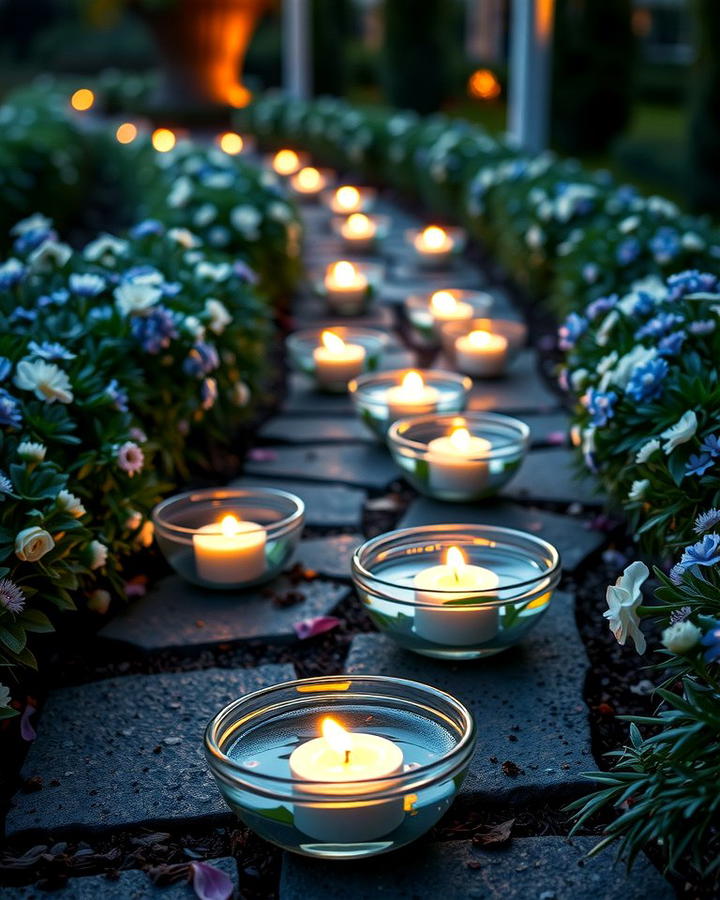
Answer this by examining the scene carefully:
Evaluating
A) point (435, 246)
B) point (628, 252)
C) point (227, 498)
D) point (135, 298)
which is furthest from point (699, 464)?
point (435, 246)

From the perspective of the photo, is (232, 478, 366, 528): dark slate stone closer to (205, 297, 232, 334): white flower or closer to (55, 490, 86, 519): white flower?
(205, 297, 232, 334): white flower

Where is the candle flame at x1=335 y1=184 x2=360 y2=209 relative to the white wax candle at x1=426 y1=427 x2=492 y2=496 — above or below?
below

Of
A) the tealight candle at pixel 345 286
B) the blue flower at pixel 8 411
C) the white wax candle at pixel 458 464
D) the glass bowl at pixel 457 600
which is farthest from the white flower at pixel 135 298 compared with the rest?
the tealight candle at pixel 345 286

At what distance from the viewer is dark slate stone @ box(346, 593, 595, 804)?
1864 mm

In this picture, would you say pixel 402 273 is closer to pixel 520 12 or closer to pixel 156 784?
pixel 520 12

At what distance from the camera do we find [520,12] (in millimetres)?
7879

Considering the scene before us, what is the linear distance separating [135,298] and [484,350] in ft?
5.40

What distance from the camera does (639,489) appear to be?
2350 mm

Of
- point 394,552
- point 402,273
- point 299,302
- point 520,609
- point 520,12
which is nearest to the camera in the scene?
point 520,609

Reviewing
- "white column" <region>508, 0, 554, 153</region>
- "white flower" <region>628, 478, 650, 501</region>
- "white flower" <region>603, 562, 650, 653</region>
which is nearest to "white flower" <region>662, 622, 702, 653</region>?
"white flower" <region>603, 562, 650, 653</region>

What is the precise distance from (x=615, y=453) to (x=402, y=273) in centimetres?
362

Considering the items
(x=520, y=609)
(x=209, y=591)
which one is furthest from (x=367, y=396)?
(x=520, y=609)

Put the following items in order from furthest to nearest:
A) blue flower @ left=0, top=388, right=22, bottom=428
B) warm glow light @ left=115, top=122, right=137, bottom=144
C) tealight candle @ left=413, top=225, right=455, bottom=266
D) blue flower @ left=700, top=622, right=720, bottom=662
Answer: warm glow light @ left=115, top=122, right=137, bottom=144, tealight candle @ left=413, top=225, right=455, bottom=266, blue flower @ left=0, top=388, right=22, bottom=428, blue flower @ left=700, top=622, right=720, bottom=662

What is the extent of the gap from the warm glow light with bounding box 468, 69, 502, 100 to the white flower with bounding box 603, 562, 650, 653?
20.5 m
